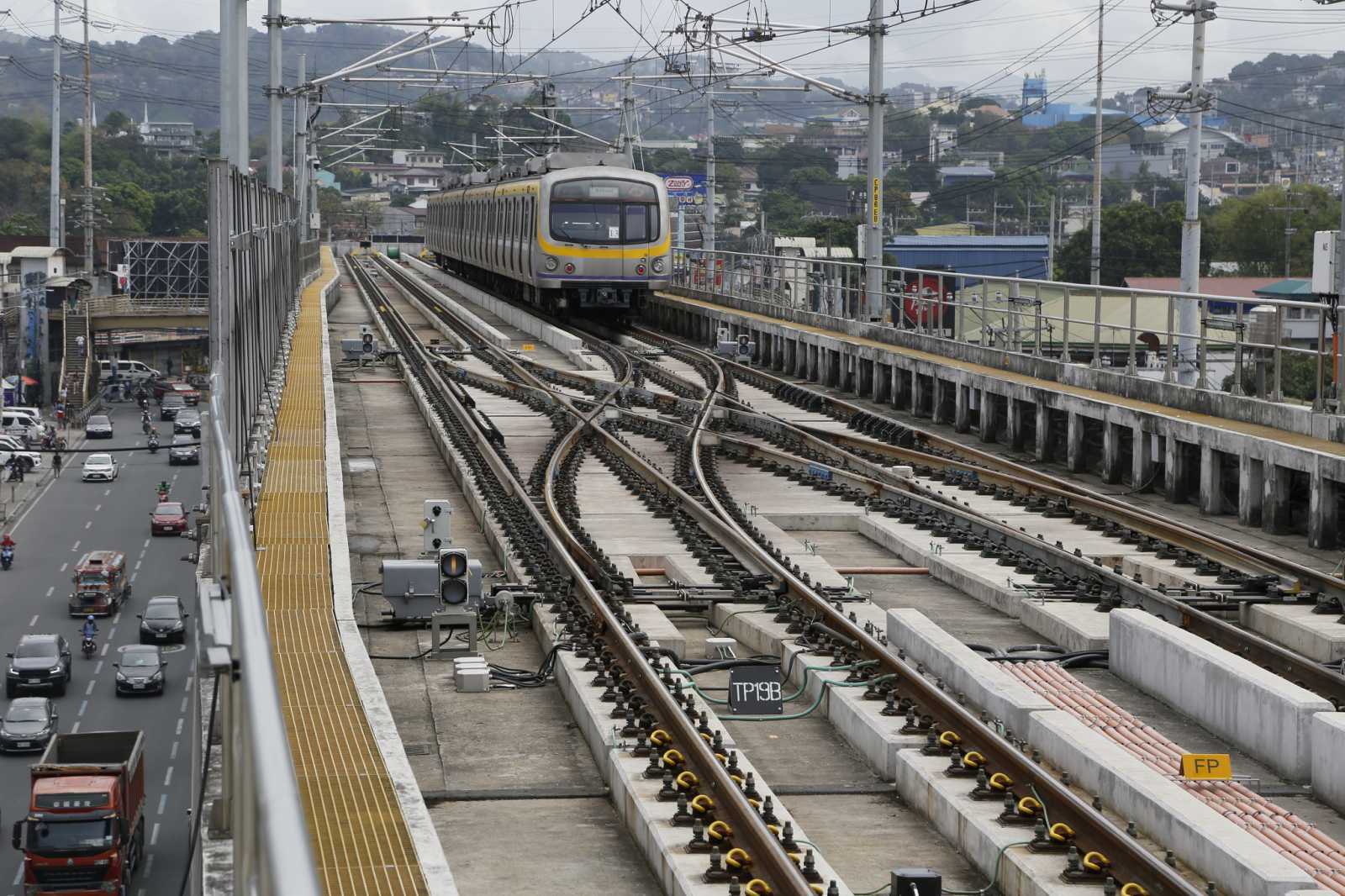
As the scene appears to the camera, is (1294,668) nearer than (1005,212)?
Yes

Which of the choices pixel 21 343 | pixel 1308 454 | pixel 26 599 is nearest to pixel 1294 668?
pixel 1308 454

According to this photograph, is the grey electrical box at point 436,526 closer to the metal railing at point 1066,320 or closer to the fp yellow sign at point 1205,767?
the fp yellow sign at point 1205,767

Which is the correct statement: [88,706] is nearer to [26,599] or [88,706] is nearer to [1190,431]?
[26,599]

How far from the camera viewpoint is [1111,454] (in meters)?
19.1

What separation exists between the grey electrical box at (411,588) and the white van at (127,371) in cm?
8781

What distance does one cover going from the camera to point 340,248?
12650 centimetres

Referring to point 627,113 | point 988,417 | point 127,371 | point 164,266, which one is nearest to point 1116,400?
point 988,417

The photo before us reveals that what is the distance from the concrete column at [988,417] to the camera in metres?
22.7

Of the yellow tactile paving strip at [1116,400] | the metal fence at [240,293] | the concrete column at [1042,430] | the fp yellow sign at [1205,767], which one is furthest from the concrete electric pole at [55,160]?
the fp yellow sign at [1205,767]

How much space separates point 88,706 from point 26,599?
1337cm

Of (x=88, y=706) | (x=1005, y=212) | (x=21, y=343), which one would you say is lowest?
(x=88, y=706)

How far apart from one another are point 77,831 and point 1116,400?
14.7m

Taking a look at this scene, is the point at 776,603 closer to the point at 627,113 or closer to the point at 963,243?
the point at 627,113

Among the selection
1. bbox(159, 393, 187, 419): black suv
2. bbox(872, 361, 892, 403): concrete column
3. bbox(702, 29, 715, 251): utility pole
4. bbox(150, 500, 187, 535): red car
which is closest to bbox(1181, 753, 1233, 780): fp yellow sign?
bbox(872, 361, 892, 403): concrete column
